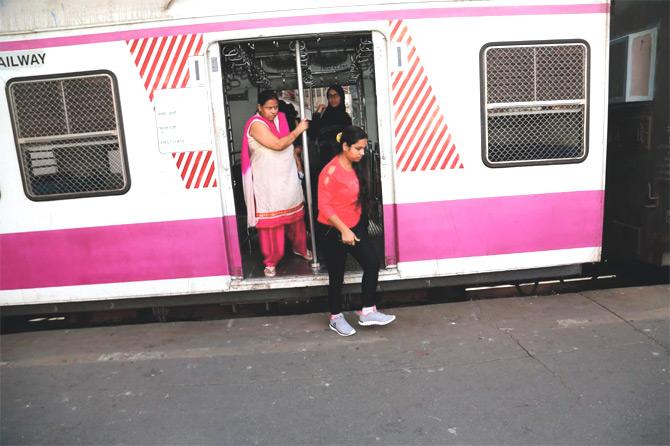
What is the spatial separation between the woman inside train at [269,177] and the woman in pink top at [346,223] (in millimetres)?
796

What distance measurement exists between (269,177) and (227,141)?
0.53 m

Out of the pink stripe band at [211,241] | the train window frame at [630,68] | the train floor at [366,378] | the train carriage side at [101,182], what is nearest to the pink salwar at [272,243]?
the pink stripe band at [211,241]

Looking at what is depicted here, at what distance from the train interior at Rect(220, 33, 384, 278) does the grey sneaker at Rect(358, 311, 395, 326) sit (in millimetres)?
758

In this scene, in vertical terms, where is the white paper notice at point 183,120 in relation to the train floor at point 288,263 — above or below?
above

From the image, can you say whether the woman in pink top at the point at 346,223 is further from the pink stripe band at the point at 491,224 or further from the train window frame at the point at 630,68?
the train window frame at the point at 630,68

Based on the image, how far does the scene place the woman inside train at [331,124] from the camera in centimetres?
606

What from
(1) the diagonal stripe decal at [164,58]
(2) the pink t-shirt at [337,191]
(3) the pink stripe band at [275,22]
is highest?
(3) the pink stripe band at [275,22]

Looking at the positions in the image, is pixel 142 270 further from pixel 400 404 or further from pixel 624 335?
pixel 624 335

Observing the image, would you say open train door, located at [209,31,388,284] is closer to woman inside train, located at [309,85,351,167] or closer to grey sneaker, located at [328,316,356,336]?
woman inside train, located at [309,85,351,167]

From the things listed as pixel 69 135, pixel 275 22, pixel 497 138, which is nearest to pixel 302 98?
pixel 275 22

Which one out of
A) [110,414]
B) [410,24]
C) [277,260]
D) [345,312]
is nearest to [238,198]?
[277,260]

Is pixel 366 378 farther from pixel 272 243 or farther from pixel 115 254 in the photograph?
pixel 115 254

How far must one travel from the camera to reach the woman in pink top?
4.01m

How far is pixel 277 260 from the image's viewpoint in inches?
196
